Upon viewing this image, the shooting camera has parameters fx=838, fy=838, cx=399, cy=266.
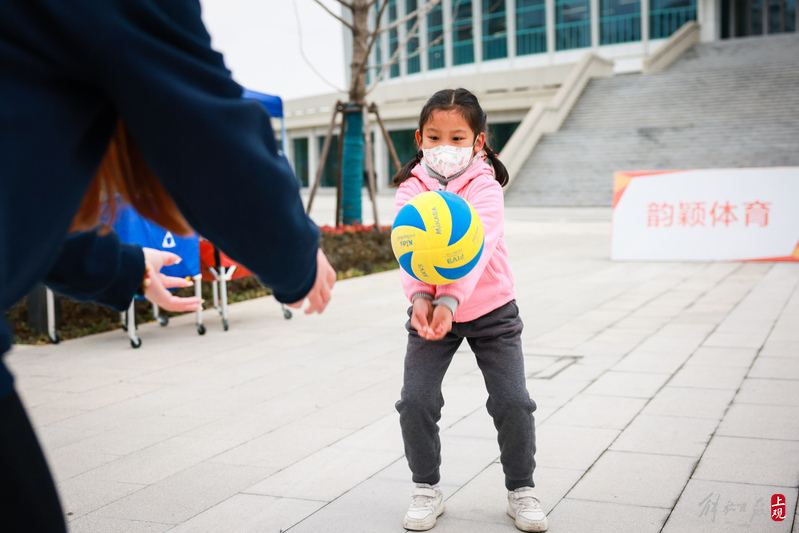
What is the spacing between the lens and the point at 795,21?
137 feet

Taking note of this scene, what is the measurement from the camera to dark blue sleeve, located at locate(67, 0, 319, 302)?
1.16m

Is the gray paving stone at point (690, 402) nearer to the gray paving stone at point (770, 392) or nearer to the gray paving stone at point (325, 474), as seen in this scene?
the gray paving stone at point (770, 392)

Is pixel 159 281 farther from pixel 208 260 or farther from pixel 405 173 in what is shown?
pixel 208 260

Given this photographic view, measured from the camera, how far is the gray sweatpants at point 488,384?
298 centimetres

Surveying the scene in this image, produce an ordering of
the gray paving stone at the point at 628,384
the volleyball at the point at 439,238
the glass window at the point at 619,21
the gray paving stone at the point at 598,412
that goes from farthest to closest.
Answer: the glass window at the point at 619,21 < the gray paving stone at the point at 628,384 < the gray paving stone at the point at 598,412 < the volleyball at the point at 439,238

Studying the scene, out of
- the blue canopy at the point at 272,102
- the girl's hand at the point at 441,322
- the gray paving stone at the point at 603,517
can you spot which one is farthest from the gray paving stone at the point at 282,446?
the blue canopy at the point at 272,102

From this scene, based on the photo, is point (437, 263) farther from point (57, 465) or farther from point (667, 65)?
point (667, 65)

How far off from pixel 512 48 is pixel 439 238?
47.0m

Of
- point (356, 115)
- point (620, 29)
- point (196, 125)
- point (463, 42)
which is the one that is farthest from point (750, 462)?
point (463, 42)

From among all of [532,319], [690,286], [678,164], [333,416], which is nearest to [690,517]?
[333,416]

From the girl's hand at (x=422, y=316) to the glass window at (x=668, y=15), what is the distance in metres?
43.6

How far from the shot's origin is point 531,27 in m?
46.8

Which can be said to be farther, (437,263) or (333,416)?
(333,416)

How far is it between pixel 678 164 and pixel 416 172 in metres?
22.6
